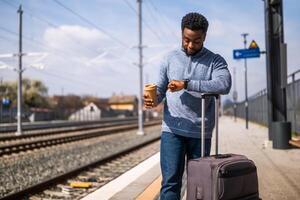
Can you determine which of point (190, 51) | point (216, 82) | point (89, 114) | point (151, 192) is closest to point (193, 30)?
point (190, 51)

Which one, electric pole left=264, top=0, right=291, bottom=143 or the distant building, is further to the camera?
the distant building

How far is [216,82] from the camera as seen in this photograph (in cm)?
352

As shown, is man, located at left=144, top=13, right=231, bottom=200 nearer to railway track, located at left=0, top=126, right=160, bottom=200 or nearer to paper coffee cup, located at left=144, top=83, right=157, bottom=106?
paper coffee cup, located at left=144, top=83, right=157, bottom=106

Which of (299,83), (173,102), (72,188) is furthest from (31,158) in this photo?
(173,102)

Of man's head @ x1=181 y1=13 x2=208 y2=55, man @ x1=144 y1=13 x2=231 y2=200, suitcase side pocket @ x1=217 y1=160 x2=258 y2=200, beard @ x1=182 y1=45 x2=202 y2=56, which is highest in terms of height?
man's head @ x1=181 y1=13 x2=208 y2=55

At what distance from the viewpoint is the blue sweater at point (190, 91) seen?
361 cm

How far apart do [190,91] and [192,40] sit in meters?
0.38

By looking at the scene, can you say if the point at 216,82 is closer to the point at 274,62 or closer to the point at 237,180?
the point at 237,180

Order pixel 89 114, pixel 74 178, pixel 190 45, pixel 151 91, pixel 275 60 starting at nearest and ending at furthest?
pixel 151 91
pixel 190 45
pixel 74 178
pixel 275 60
pixel 89 114

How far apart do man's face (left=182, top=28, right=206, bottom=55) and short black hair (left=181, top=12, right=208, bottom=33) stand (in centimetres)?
3

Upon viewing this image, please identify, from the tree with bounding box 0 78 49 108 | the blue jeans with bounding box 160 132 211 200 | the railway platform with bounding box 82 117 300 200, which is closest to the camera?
the blue jeans with bounding box 160 132 211 200

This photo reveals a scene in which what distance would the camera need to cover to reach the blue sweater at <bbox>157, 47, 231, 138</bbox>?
361 centimetres

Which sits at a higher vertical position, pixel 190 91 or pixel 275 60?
pixel 275 60

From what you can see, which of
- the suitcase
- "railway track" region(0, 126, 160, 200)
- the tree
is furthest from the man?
the tree
